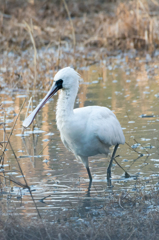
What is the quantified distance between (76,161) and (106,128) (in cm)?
95

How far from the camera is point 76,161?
5855 mm

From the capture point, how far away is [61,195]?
15.4 feet

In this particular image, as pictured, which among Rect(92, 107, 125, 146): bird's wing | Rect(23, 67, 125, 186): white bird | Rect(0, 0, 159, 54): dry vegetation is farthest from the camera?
Rect(0, 0, 159, 54): dry vegetation

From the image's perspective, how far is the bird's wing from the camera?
16.2ft

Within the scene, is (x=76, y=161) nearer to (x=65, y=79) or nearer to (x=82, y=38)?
(x=65, y=79)

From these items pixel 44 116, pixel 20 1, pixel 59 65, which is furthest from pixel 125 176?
pixel 20 1

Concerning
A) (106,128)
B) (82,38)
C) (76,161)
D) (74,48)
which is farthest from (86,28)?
(106,128)

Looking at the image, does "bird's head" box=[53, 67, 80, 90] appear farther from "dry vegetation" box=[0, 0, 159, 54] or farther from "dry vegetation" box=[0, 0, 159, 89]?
"dry vegetation" box=[0, 0, 159, 54]

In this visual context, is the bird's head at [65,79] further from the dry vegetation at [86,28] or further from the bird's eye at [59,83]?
the dry vegetation at [86,28]

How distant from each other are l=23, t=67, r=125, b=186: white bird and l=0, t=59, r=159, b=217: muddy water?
1.12 ft

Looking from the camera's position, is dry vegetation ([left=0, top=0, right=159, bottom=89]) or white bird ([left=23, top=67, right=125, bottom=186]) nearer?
white bird ([left=23, top=67, right=125, bottom=186])

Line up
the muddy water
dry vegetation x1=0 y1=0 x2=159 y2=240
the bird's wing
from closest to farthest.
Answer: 1. dry vegetation x1=0 y1=0 x2=159 y2=240
2. the muddy water
3. the bird's wing

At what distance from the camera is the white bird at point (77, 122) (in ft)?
15.6

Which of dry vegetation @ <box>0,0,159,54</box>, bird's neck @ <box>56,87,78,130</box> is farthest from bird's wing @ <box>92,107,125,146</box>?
dry vegetation @ <box>0,0,159,54</box>
